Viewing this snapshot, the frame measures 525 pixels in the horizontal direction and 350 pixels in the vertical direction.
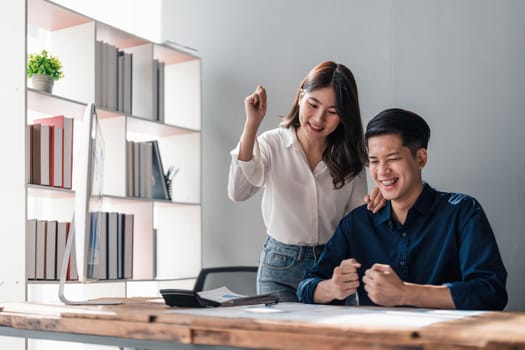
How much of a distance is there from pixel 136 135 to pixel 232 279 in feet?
3.66

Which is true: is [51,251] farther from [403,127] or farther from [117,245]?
[403,127]

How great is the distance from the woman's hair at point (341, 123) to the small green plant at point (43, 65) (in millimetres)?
1162

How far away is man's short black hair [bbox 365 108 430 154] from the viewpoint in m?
1.85

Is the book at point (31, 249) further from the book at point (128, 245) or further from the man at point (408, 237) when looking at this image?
the man at point (408, 237)

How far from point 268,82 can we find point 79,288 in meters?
1.36

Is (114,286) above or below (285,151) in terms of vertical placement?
below

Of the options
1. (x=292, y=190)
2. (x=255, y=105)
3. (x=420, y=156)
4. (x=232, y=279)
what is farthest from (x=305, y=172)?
(x=232, y=279)

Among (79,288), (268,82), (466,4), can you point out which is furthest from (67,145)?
(466,4)

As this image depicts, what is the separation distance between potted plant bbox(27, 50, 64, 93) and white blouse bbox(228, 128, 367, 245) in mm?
1101

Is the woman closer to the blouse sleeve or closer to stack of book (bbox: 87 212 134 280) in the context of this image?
the blouse sleeve

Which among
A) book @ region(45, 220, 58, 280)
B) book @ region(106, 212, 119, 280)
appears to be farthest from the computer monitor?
book @ region(106, 212, 119, 280)

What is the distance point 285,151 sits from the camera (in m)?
2.25

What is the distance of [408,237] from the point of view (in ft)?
5.98

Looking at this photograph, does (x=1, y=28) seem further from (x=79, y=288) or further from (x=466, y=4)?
(x=466, y=4)
